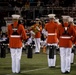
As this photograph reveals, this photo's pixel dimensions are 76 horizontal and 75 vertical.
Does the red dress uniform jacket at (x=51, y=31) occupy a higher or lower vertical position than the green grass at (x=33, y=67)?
higher

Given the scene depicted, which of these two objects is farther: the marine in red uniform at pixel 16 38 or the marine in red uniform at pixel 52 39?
the marine in red uniform at pixel 52 39

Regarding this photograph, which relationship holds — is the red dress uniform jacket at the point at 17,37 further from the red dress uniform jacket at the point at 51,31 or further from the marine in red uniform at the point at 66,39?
the red dress uniform jacket at the point at 51,31

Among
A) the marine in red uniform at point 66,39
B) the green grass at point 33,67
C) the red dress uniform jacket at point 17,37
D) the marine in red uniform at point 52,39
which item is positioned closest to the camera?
the red dress uniform jacket at point 17,37

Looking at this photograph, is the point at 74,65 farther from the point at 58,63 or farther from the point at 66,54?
the point at 66,54

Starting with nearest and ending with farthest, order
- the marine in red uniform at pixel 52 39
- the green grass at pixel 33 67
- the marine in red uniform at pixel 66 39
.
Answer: the marine in red uniform at pixel 66 39, the green grass at pixel 33 67, the marine in red uniform at pixel 52 39

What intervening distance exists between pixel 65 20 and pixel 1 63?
13.7 feet

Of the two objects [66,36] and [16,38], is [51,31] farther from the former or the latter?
[16,38]

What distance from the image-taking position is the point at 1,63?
15.5m

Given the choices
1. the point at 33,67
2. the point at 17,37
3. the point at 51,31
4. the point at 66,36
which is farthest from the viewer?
the point at 51,31

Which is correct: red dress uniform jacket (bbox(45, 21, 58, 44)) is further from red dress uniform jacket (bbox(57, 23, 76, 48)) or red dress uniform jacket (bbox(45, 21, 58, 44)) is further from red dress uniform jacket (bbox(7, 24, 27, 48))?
red dress uniform jacket (bbox(7, 24, 27, 48))

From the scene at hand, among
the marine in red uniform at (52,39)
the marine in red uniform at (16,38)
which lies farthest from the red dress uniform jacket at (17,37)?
the marine in red uniform at (52,39)

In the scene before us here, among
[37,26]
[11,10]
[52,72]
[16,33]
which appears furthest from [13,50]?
[11,10]

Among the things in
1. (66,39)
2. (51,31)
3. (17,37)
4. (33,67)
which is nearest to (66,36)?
(66,39)

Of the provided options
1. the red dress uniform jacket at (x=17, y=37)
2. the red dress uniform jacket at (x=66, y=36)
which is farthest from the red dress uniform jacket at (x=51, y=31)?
the red dress uniform jacket at (x=17, y=37)
